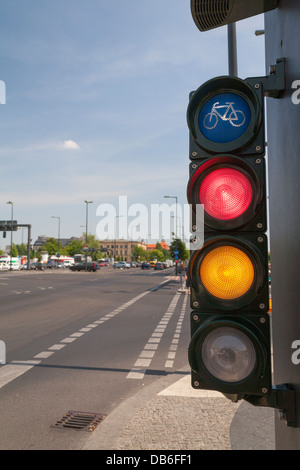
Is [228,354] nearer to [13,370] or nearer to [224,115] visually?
[224,115]

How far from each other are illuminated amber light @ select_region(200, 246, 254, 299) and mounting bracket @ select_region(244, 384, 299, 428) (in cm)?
41

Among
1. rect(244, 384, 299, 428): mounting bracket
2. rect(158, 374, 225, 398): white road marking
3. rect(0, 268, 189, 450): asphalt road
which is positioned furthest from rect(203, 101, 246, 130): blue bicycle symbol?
rect(158, 374, 225, 398): white road marking

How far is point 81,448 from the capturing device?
3.88 m

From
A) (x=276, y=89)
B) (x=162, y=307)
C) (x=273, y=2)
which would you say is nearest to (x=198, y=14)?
(x=273, y=2)

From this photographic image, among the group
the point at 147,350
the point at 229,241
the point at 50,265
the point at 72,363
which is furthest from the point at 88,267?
the point at 229,241

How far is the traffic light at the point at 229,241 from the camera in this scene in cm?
152

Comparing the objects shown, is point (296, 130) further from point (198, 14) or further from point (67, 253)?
point (67, 253)

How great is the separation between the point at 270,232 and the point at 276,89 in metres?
0.69

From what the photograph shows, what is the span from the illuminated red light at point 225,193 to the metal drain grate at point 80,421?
357 cm

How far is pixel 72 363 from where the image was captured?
719 centimetres

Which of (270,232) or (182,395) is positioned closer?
(270,232)

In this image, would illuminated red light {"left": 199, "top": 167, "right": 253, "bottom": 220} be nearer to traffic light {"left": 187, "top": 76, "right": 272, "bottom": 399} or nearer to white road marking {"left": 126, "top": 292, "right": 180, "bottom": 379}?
traffic light {"left": 187, "top": 76, "right": 272, "bottom": 399}

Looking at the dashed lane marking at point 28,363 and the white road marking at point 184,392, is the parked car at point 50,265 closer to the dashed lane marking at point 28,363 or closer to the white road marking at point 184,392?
the dashed lane marking at point 28,363

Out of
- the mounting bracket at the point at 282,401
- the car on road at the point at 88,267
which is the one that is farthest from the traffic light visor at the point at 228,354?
the car on road at the point at 88,267
